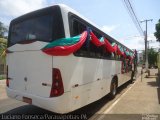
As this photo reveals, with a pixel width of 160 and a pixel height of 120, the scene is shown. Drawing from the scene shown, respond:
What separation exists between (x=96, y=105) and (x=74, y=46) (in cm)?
393

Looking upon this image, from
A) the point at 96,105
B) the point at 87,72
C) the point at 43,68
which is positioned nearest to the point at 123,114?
the point at 96,105

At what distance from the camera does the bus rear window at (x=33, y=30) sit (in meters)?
5.55

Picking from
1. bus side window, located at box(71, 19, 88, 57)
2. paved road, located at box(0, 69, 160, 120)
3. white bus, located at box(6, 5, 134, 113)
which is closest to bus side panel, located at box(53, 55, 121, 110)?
white bus, located at box(6, 5, 134, 113)

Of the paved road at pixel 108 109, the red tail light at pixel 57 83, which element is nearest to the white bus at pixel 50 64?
the red tail light at pixel 57 83

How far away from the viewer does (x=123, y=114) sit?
23.6 feet

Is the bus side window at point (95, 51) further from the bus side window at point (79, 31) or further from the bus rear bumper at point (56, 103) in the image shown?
the bus rear bumper at point (56, 103)

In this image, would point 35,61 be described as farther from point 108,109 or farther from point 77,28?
point 108,109

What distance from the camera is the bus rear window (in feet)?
18.2

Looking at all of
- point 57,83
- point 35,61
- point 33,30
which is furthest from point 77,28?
point 57,83

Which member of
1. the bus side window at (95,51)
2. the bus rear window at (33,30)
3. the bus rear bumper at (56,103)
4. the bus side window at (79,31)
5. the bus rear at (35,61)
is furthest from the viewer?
the bus side window at (95,51)

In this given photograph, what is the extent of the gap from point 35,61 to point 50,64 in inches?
24.4

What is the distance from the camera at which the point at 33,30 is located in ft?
19.7

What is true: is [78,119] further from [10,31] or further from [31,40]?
[10,31]

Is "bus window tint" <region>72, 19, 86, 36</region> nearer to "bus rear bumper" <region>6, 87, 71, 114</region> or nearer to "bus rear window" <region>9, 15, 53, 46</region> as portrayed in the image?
"bus rear window" <region>9, 15, 53, 46</region>
